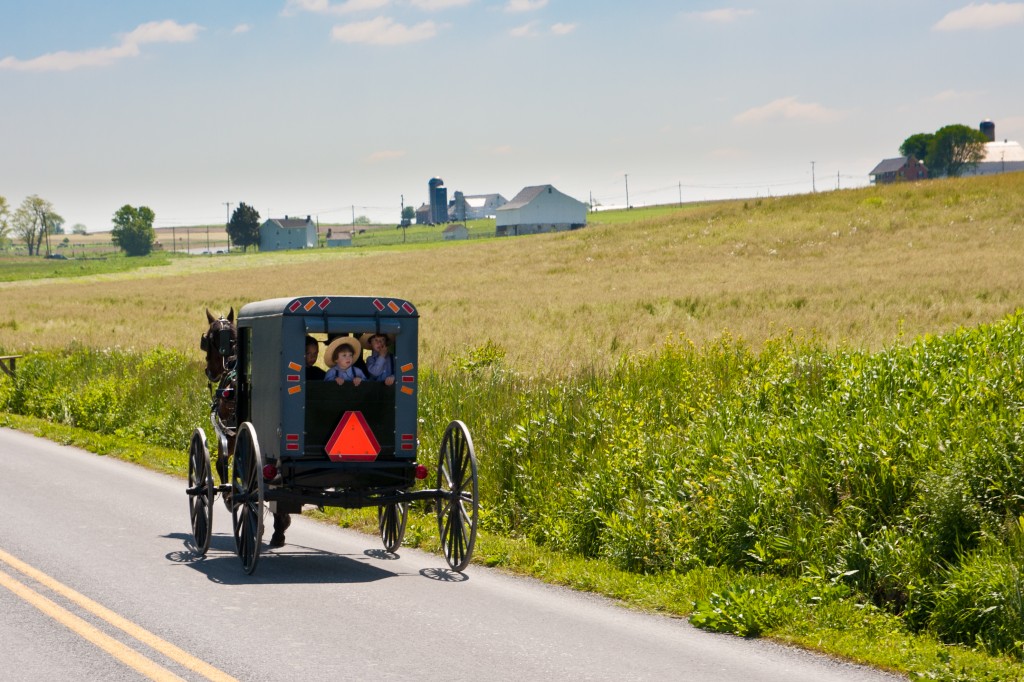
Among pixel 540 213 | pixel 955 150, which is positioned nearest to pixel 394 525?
pixel 540 213

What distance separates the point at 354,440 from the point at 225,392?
7.52ft

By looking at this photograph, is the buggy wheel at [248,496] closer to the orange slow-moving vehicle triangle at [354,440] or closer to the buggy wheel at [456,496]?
the orange slow-moving vehicle triangle at [354,440]

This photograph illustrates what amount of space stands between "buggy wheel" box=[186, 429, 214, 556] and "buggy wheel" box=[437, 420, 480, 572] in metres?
2.07

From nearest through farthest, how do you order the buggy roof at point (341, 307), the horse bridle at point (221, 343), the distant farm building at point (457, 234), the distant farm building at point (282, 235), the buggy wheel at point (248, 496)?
the buggy wheel at point (248, 496), the buggy roof at point (341, 307), the horse bridle at point (221, 343), the distant farm building at point (457, 234), the distant farm building at point (282, 235)

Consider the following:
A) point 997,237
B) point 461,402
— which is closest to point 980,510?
point 461,402

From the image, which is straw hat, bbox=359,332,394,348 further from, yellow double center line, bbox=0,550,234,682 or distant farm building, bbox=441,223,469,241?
distant farm building, bbox=441,223,469,241

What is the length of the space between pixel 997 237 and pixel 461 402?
4009 centimetres

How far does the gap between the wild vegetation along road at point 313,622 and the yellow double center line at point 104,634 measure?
0.02 m

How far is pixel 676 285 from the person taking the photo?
43406 mm

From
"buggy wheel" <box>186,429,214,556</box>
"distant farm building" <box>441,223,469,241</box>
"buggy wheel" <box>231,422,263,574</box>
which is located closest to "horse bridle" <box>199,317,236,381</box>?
"buggy wheel" <box>186,429,214,556</box>

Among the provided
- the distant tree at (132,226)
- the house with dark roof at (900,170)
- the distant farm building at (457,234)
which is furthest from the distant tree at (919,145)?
the distant tree at (132,226)

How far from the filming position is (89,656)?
7016 millimetres

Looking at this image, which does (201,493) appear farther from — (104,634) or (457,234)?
(457,234)

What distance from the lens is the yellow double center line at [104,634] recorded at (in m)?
6.65
